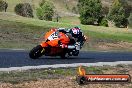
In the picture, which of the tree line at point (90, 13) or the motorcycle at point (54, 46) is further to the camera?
the tree line at point (90, 13)

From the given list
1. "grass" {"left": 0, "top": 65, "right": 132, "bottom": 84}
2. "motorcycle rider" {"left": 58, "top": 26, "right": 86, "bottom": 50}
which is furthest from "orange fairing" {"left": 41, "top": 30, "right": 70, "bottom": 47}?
"grass" {"left": 0, "top": 65, "right": 132, "bottom": 84}

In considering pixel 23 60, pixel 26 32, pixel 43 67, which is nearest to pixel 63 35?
pixel 23 60

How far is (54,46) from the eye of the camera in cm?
1962

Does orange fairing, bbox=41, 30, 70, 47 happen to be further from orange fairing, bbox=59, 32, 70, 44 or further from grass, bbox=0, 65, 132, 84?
grass, bbox=0, 65, 132, 84

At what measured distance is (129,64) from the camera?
1858cm

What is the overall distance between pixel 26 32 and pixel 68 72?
108 ft

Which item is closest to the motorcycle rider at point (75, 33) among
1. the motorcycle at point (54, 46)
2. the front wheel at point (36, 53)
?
the motorcycle at point (54, 46)

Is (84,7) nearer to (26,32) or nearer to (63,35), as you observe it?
(26,32)

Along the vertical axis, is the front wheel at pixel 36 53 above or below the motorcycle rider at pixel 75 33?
below

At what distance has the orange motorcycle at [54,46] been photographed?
19.2m

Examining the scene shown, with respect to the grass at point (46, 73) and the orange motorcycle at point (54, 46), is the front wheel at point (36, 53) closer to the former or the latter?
the orange motorcycle at point (54, 46)

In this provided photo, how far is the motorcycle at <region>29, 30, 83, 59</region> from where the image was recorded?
1914 cm

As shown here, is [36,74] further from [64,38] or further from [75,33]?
[75,33]

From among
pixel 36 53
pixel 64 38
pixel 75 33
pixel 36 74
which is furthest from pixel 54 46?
pixel 36 74
